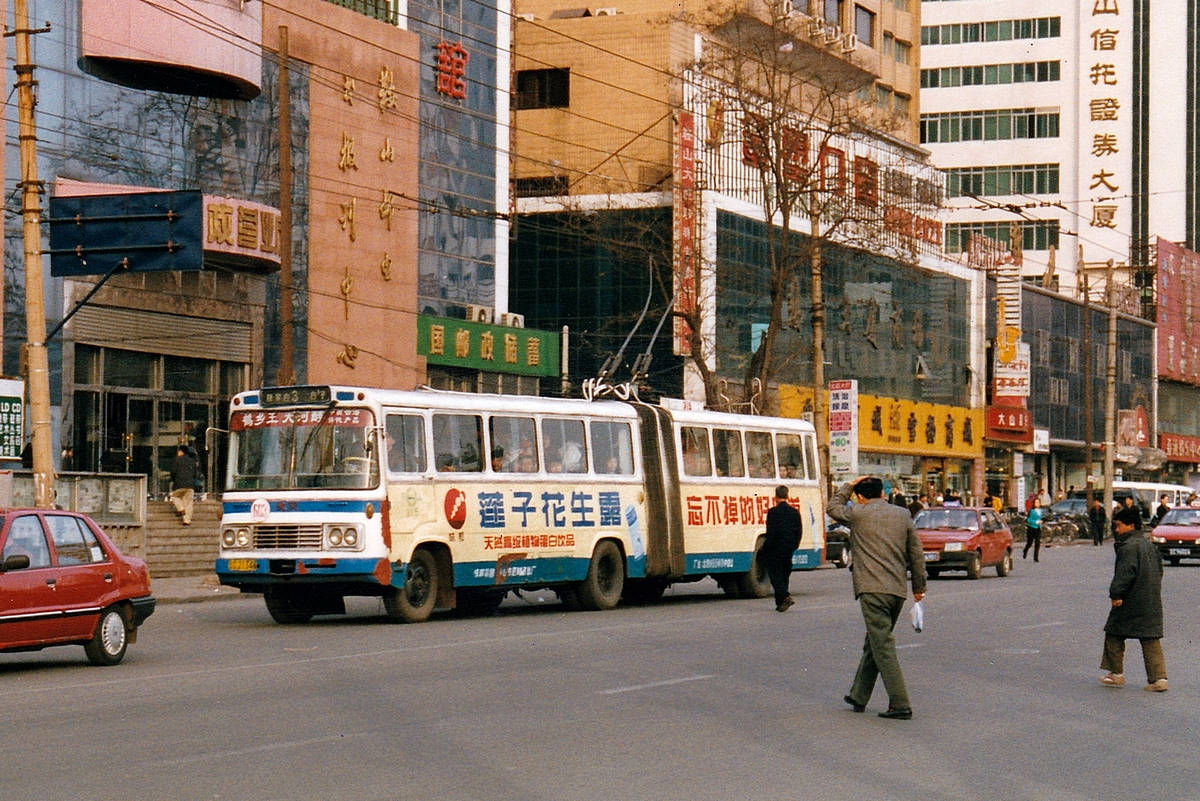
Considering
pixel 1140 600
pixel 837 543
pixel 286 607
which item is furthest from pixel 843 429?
pixel 1140 600

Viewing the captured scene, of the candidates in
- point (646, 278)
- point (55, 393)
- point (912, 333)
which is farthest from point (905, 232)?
point (55, 393)

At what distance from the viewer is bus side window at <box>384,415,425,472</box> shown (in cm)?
2138

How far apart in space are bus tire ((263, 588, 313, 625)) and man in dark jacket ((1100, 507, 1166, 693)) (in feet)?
36.2

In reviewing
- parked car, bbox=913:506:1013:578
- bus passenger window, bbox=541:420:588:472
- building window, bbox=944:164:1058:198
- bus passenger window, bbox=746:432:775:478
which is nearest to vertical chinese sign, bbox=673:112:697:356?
parked car, bbox=913:506:1013:578

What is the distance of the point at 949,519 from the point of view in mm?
37344

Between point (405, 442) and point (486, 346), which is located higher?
point (486, 346)

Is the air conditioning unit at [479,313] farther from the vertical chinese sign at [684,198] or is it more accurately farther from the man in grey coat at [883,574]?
the man in grey coat at [883,574]

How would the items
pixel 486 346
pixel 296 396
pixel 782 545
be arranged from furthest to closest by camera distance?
pixel 486 346 → pixel 782 545 → pixel 296 396

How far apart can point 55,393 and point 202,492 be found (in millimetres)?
5081

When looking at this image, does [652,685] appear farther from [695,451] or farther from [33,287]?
[695,451]

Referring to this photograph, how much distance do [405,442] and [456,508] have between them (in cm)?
127

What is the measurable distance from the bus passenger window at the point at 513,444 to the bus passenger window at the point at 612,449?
58.8 inches

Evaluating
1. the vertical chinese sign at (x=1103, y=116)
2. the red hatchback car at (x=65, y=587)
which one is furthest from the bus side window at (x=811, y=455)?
the vertical chinese sign at (x=1103, y=116)

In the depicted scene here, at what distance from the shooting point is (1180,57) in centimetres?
10462
